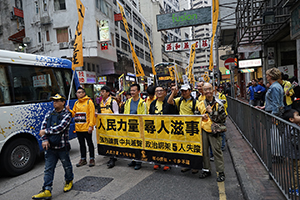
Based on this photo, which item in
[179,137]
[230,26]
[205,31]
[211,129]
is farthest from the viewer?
[205,31]

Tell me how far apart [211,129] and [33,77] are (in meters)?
4.87

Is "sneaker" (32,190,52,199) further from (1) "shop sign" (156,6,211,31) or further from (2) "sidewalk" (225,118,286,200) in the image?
(1) "shop sign" (156,6,211,31)

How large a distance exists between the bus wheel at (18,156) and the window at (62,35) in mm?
19441

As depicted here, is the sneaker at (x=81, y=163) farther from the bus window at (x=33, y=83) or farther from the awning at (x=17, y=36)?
the awning at (x=17, y=36)

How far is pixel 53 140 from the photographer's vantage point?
408 cm

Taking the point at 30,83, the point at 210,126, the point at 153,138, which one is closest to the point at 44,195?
the point at 153,138

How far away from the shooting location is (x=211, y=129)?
171 inches

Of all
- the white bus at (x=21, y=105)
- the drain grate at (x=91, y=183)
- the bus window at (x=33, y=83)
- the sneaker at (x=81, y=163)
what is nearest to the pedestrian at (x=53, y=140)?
the drain grate at (x=91, y=183)

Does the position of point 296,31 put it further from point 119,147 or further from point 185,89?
point 119,147

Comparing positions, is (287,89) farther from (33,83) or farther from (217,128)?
(33,83)

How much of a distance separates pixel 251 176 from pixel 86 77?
20444 mm

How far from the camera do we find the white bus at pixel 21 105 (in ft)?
17.7

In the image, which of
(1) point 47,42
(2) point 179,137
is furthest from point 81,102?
(1) point 47,42

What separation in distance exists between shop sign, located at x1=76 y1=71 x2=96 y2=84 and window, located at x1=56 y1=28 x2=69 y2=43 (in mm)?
3898
